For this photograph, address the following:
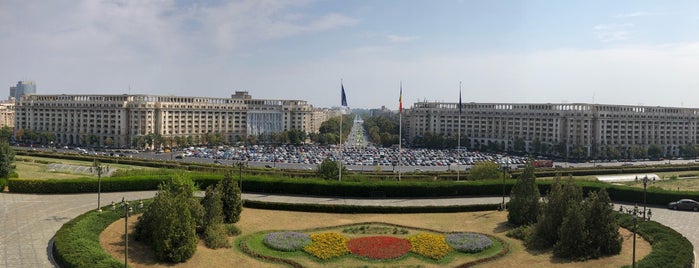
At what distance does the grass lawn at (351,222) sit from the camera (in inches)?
859

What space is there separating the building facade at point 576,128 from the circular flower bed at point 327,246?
81.4 m

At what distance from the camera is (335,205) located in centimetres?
3247

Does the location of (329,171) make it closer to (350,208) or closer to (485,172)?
(350,208)

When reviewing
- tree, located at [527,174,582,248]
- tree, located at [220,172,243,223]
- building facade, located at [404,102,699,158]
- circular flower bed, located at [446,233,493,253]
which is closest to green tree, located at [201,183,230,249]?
tree, located at [220,172,243,223]

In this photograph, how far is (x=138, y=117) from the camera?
10706 cm

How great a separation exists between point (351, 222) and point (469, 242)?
7.36 meters

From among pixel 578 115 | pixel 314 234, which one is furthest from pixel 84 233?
pixel 578 115

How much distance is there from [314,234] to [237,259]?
490 cm

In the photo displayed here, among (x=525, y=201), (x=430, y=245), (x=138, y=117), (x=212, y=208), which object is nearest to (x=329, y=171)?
(x=212, y=208)

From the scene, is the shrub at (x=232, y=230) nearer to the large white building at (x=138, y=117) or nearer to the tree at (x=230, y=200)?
the tree at (x=230, y=200)

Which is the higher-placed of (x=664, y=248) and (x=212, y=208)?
(x=212, y=208)

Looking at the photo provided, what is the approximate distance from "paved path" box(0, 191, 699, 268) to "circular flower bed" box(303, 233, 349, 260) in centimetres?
933

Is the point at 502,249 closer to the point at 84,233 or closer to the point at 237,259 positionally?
the point at 237,259

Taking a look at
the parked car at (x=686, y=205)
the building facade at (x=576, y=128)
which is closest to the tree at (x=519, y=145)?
the building facade at (x=576, y=128)
